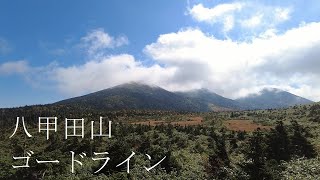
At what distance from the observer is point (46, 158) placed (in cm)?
5509

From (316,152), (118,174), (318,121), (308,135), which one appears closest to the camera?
(118,174)

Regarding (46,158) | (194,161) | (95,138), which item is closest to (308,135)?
(194,161)

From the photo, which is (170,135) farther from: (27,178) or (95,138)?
(27,178)

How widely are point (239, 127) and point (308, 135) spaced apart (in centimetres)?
2171

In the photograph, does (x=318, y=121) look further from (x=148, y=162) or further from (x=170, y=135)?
(x=148, y=162)

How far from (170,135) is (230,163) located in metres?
18.6

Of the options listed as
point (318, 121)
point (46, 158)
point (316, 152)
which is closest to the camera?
point (46, 158)

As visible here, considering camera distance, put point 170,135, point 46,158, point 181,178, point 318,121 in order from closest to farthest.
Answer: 1. point 181,178
2. point 46,158
3. point 170,135
4. point 318,121

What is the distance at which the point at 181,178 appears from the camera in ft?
169

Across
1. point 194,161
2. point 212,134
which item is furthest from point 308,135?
point 194,161

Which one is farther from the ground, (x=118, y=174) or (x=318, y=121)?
(x=318, y=121)

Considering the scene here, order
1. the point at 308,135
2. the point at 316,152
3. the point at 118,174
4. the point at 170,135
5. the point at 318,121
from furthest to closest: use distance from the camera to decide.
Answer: the point at 318,121, the point at 170,135, the point at 308,135, the point at 316,152, the point at 118,174

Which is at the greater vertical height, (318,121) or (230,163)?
(318,121)

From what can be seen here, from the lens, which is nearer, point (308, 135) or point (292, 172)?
point (292, 172)
